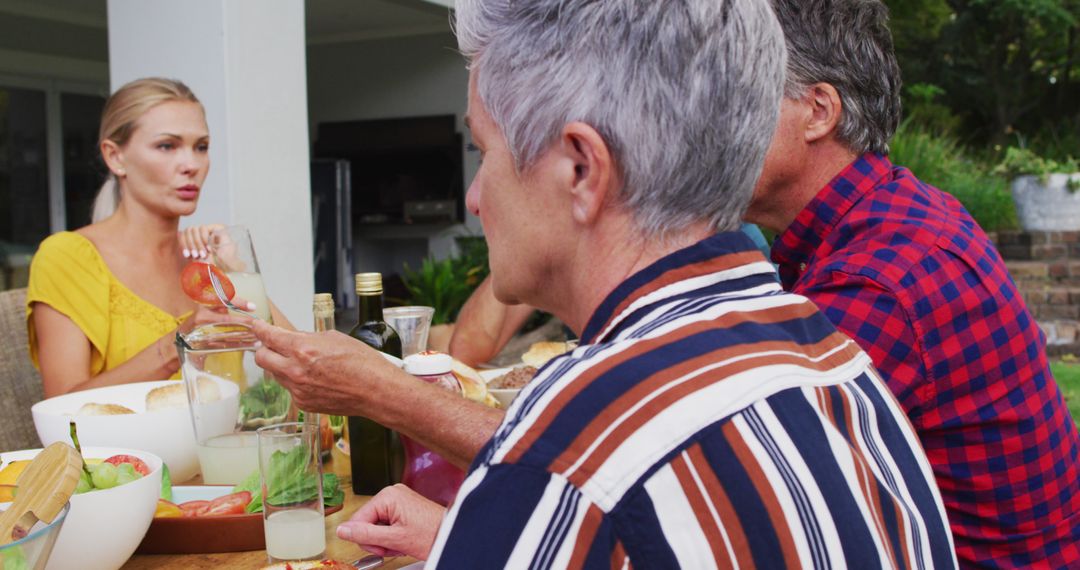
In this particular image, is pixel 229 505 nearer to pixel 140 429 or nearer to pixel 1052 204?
pixel 140 429

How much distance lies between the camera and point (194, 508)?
1.58 metres

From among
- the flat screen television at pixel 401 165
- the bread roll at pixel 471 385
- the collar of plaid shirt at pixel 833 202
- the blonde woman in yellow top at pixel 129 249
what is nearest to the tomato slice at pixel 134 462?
the bread roll at pixel 471 385

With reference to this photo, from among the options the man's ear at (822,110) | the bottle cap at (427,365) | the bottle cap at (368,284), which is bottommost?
the bottle cap at (427,365)

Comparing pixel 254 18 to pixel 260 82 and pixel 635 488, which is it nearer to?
pixel 260 82

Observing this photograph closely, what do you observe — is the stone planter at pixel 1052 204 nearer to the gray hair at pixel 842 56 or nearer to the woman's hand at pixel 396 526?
the gray hair at pixel 842 56

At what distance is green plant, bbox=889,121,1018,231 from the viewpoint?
958 centimetres

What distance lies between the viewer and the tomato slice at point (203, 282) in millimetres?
1931

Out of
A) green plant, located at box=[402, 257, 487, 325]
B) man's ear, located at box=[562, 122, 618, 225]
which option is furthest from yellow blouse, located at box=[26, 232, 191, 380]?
green plant, located at box=[402, 257, 487, 325]

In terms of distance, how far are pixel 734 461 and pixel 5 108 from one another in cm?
1074

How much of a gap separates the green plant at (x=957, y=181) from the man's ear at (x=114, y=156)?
7645mm

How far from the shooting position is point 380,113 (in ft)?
37.8

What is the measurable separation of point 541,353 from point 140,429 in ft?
4.40

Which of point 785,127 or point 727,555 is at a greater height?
point 785,127

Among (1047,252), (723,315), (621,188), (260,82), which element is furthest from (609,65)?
(1047,252)
